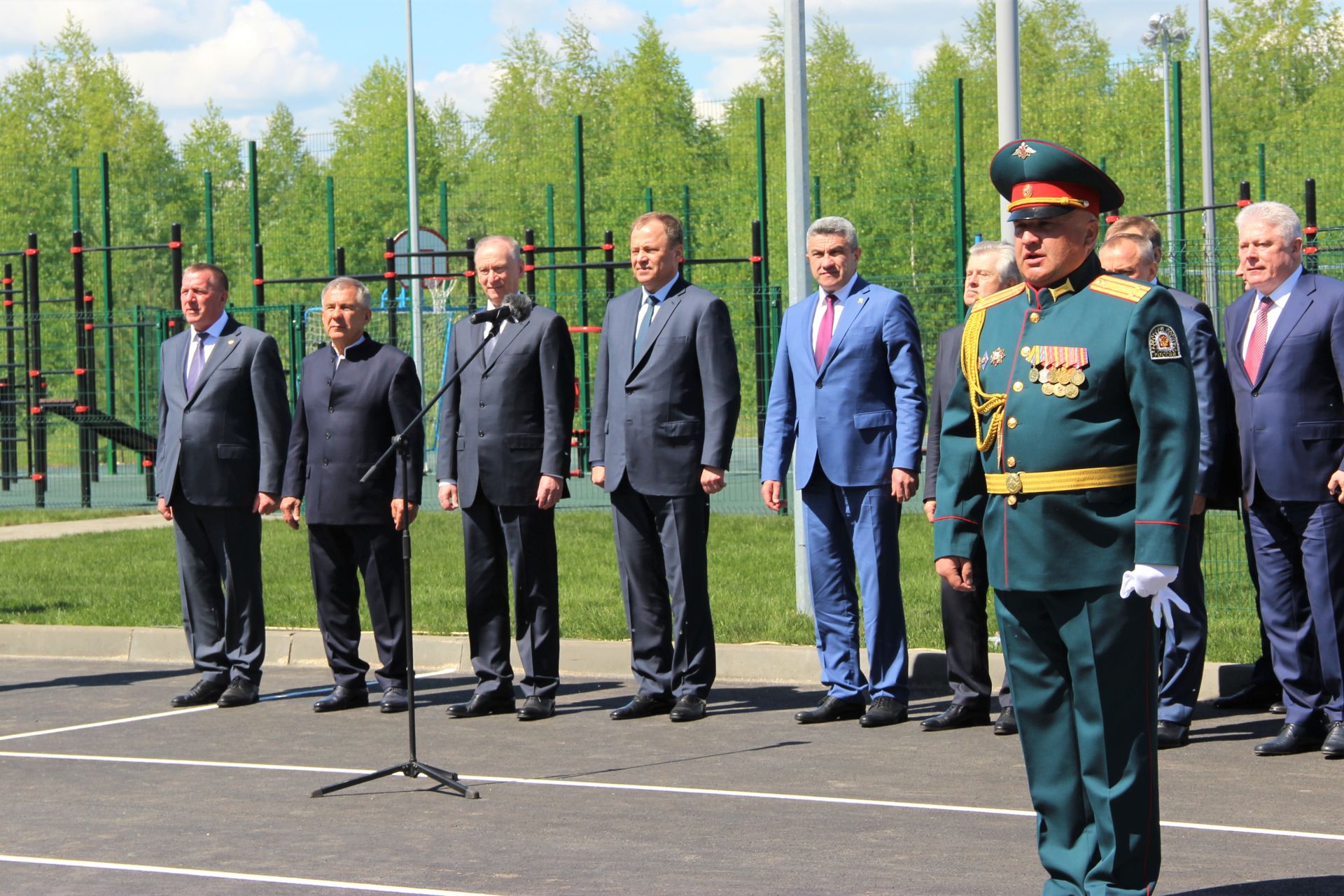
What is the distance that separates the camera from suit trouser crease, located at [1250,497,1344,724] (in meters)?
7.54

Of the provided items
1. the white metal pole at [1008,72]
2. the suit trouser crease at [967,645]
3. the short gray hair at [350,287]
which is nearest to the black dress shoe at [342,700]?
the short gray hair at [350,287]

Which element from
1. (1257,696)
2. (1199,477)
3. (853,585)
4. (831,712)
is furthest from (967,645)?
(1257,696)

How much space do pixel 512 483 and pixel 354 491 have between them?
2.85 ft

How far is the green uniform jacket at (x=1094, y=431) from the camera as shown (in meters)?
4.94

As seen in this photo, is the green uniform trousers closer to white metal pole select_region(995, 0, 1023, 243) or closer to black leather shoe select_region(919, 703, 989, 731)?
black leather shoe select_region(919, 703, 989, 731)

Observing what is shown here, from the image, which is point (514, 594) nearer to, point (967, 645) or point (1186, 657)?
point (967, 645)

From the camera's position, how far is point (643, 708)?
29.3 feet

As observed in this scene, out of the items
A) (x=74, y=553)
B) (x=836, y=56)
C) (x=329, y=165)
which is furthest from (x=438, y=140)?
(x=74, y=553)

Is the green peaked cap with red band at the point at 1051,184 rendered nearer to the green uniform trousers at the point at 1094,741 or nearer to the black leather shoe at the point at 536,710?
the green uniform trousers at the point at 1094,741

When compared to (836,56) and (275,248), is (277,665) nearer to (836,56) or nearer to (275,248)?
(275,248)

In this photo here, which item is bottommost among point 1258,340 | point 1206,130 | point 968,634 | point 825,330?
point 968,634

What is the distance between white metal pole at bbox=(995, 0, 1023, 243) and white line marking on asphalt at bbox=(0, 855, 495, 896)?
208 inches

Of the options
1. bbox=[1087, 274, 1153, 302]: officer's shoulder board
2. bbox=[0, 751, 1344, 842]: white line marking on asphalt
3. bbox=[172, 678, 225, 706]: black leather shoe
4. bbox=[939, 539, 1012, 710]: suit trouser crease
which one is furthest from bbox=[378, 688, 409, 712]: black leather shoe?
bbox=[1087, 274, 1153, 302]: officer's shoulder board

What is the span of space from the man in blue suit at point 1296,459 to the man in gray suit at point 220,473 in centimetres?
489
